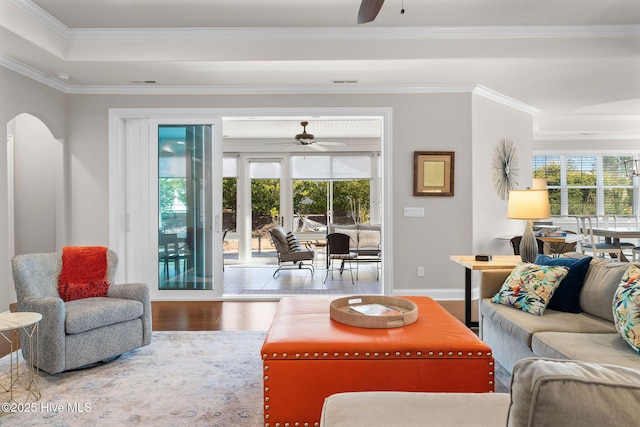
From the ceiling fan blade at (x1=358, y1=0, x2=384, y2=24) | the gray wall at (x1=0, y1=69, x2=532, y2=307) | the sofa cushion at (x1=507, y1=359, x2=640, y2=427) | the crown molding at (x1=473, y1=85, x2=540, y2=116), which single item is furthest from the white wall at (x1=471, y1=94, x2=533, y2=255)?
the sofa cushion at (x1=507, y1=359, x2=640, y2=427)

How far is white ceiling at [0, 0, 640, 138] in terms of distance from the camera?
141 inches

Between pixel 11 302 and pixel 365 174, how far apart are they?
21.5 ft

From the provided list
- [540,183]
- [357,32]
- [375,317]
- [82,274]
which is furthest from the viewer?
[540,183]

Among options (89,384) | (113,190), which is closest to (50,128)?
(113,190)

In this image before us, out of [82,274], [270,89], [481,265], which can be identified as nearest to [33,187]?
[82,274]

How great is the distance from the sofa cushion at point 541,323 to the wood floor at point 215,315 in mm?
1431

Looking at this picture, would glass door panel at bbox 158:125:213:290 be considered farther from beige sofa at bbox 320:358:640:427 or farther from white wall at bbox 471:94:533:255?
beige sofa at bbox 320:358:640:427

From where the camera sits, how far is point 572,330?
2330 mm

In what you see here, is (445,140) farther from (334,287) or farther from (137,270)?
(137,270)

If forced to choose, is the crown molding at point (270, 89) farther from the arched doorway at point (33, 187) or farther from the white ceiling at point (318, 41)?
the arched doorway at point (33, 187)

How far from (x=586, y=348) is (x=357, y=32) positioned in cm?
325

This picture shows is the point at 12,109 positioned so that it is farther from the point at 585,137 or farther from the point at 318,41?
the point at 585,137

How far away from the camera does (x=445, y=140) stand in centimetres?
497

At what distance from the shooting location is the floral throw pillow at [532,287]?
2.66 m
